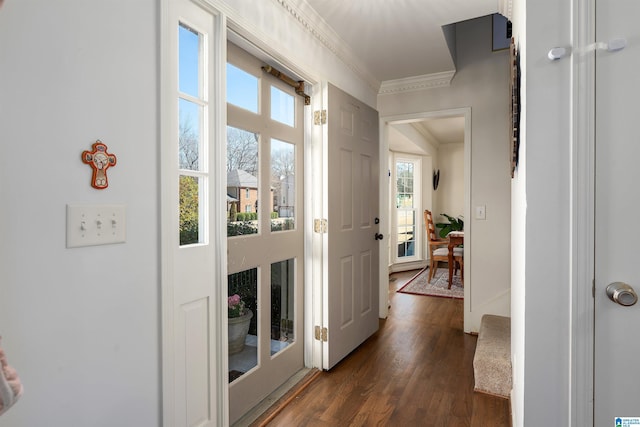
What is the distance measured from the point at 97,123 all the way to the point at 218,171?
0.53 metres

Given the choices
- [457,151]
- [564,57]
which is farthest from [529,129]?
[457,151]

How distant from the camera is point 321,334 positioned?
2426 mm

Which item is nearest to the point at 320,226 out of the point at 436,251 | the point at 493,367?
the point at 493,367

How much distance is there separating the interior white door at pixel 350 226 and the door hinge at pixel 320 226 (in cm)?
3

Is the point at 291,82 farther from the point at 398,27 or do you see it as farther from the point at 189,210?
the point at 189,210

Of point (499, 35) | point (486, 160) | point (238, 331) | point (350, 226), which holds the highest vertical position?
point (499, 35)

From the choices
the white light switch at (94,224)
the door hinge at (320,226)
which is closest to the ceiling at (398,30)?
the door hinge at (320,226)

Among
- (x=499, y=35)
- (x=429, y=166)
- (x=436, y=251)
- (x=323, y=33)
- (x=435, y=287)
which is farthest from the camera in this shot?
(x=429, y=166)

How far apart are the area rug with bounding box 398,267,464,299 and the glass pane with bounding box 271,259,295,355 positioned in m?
2.69

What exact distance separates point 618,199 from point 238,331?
1.73 metres

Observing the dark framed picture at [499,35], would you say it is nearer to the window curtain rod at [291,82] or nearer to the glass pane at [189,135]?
the window curtain rod at [291,82]

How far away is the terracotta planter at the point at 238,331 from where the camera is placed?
1.89 metres

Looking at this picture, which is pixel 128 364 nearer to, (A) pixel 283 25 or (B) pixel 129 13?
(B) pixel 129 13

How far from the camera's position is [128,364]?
1.16 metres
